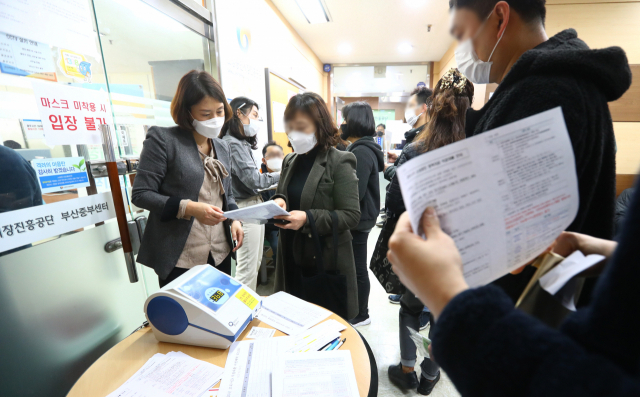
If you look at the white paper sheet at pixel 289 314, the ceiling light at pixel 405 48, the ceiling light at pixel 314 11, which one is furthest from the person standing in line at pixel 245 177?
the ceiling light at pixel 405 48

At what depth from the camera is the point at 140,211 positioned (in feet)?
5.50

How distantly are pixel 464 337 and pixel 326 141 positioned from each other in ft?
4.20

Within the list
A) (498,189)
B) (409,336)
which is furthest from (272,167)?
(498,189)

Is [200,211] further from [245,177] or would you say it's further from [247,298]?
[245,177]

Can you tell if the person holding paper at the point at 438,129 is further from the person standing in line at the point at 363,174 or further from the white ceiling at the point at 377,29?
the white ceiling at the point at 377,29

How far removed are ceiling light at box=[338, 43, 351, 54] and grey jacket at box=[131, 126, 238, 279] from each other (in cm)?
537

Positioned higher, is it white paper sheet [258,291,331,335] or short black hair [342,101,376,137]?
short black hair [342,101,376,137]

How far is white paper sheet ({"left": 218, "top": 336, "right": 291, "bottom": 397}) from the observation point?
2.55ft

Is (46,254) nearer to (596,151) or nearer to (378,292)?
(596,151)

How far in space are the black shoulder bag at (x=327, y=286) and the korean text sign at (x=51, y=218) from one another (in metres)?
0.99

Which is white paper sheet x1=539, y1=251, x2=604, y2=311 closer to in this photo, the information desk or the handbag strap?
the information desk

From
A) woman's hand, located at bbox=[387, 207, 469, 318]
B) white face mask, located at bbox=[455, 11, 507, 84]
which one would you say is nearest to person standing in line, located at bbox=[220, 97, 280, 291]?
white face mask, located at bbox=[455, 11, 507, 84]

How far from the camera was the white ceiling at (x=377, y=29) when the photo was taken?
13.4 feet

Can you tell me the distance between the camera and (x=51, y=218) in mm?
1139
